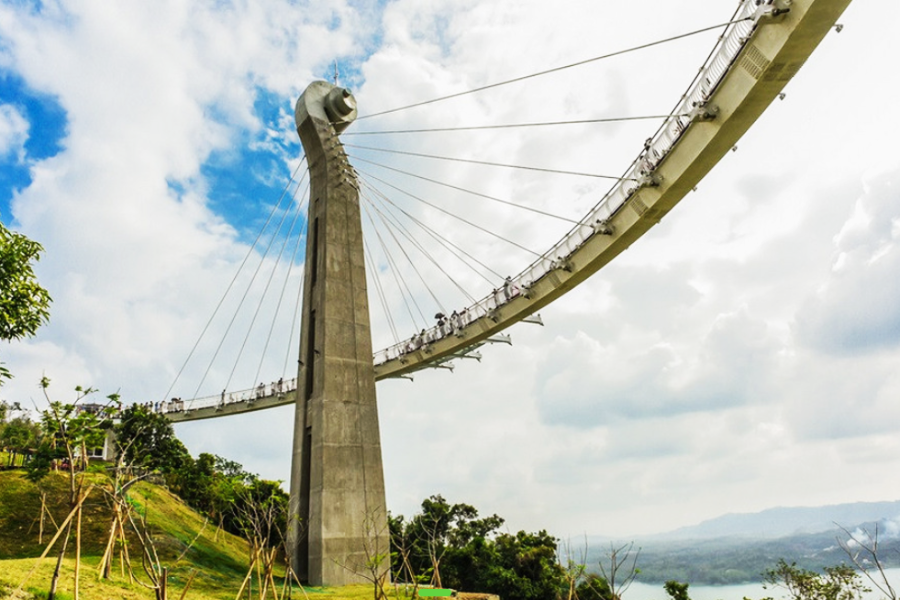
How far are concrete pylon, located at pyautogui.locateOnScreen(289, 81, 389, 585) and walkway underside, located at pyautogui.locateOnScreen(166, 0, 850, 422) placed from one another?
13.5 feet

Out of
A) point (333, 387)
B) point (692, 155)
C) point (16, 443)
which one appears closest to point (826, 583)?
point (692, 155)

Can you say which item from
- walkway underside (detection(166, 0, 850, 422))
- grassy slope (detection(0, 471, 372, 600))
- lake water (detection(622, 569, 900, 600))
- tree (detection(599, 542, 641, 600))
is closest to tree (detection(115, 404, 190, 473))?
grassy slope (detection(0, 471, 372, 600))

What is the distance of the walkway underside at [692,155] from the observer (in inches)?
428

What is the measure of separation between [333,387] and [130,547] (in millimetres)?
9216

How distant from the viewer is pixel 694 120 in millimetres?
13391

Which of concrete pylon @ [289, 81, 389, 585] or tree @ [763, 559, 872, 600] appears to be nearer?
concrete pylon @ [289, 81, 389, 585]

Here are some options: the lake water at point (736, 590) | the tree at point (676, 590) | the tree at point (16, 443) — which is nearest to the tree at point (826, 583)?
the lake water at point (736, 590)

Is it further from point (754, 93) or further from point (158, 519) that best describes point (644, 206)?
point (158, 519)

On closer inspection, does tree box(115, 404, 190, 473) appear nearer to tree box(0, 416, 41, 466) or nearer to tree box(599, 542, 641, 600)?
tree box(0, 416, 41, 466)

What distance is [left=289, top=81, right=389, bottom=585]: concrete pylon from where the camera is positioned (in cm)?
1941

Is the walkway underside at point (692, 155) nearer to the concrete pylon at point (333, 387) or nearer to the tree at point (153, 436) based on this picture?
the concrete pylon at point (333, 387)

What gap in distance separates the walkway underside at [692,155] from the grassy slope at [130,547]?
1041cm

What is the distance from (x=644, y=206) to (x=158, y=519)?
22612 millimetres

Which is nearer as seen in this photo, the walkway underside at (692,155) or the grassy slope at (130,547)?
the walkway underside at (692,155)
